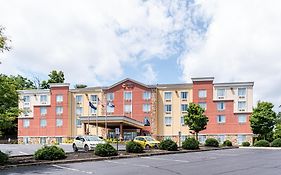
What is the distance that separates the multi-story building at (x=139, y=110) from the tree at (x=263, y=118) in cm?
135

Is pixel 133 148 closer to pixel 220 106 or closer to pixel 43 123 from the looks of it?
pixel 220 106

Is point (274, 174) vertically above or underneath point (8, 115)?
underneath

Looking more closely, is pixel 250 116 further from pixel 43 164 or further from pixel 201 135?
pixel 43 164

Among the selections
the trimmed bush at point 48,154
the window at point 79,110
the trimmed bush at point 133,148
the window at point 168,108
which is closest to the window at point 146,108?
the window at point 168,108

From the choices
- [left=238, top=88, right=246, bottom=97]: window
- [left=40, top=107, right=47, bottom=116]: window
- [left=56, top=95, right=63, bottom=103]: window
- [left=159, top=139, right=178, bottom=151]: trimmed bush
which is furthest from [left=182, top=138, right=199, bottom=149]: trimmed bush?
[left=40, top=107, right=47, bottom=116]: window

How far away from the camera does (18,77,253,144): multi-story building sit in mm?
67562

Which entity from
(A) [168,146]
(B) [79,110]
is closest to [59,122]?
(B) [79,110]

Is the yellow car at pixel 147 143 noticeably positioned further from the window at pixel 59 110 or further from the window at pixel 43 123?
the window at pixel 43 123

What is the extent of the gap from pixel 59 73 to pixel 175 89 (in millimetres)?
33224

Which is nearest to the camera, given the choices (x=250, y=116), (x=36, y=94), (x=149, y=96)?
(x=250, y=116)

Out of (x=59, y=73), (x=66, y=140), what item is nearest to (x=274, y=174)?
(x=66, y=140)

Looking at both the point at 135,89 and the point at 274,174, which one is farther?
the point at 135,89

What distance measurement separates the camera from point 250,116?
220 ft

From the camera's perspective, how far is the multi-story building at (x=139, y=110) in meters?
67.6
